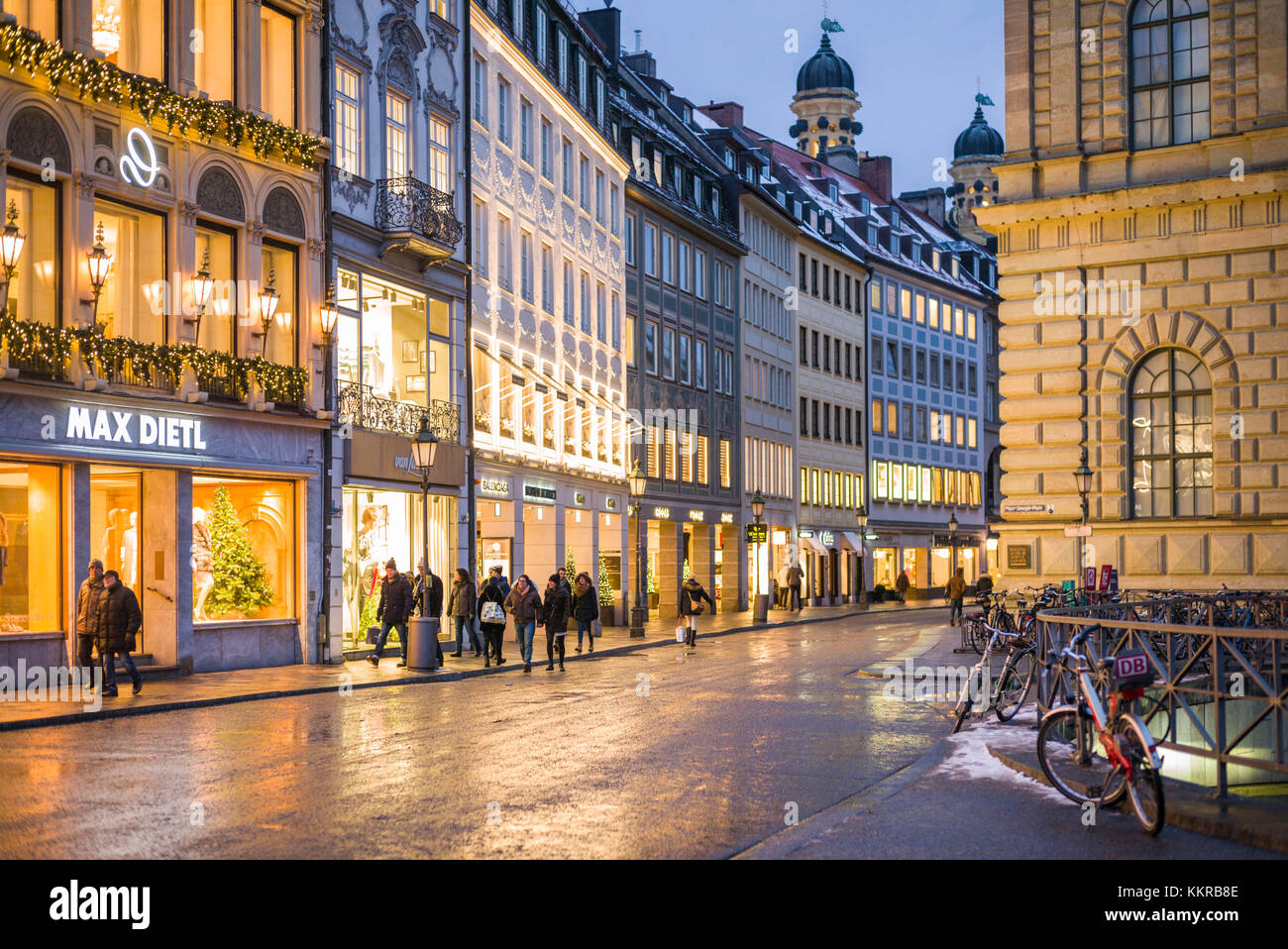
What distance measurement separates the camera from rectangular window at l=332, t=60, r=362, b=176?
101 feet

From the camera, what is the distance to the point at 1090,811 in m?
10.7

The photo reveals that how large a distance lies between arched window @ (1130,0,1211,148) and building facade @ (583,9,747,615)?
23.2 metres

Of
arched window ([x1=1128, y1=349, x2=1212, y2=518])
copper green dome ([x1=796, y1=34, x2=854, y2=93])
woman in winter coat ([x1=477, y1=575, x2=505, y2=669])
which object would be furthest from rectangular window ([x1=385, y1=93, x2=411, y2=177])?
copper green dome ([x1=796, y1=34, x2=854, y2=93])

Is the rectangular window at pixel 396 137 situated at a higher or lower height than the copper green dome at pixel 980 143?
lower

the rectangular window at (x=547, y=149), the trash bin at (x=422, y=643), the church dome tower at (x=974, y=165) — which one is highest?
the church dome tower at (x=974, y=165)

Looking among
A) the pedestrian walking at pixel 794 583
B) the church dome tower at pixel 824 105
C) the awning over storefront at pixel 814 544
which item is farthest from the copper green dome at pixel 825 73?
the pedestrian walking at pixel 794 583

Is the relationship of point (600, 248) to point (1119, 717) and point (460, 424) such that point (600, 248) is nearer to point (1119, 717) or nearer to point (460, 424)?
point (460, 424)

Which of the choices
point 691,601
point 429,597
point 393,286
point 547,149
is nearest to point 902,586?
point 547,149

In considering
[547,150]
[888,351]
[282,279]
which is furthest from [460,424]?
[888,351]

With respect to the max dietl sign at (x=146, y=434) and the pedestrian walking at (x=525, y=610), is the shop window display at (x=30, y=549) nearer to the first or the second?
the max dietl sign at (x=146, y=434)

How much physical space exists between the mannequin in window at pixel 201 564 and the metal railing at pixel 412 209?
26.3 feet

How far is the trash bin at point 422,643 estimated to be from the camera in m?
27.5
